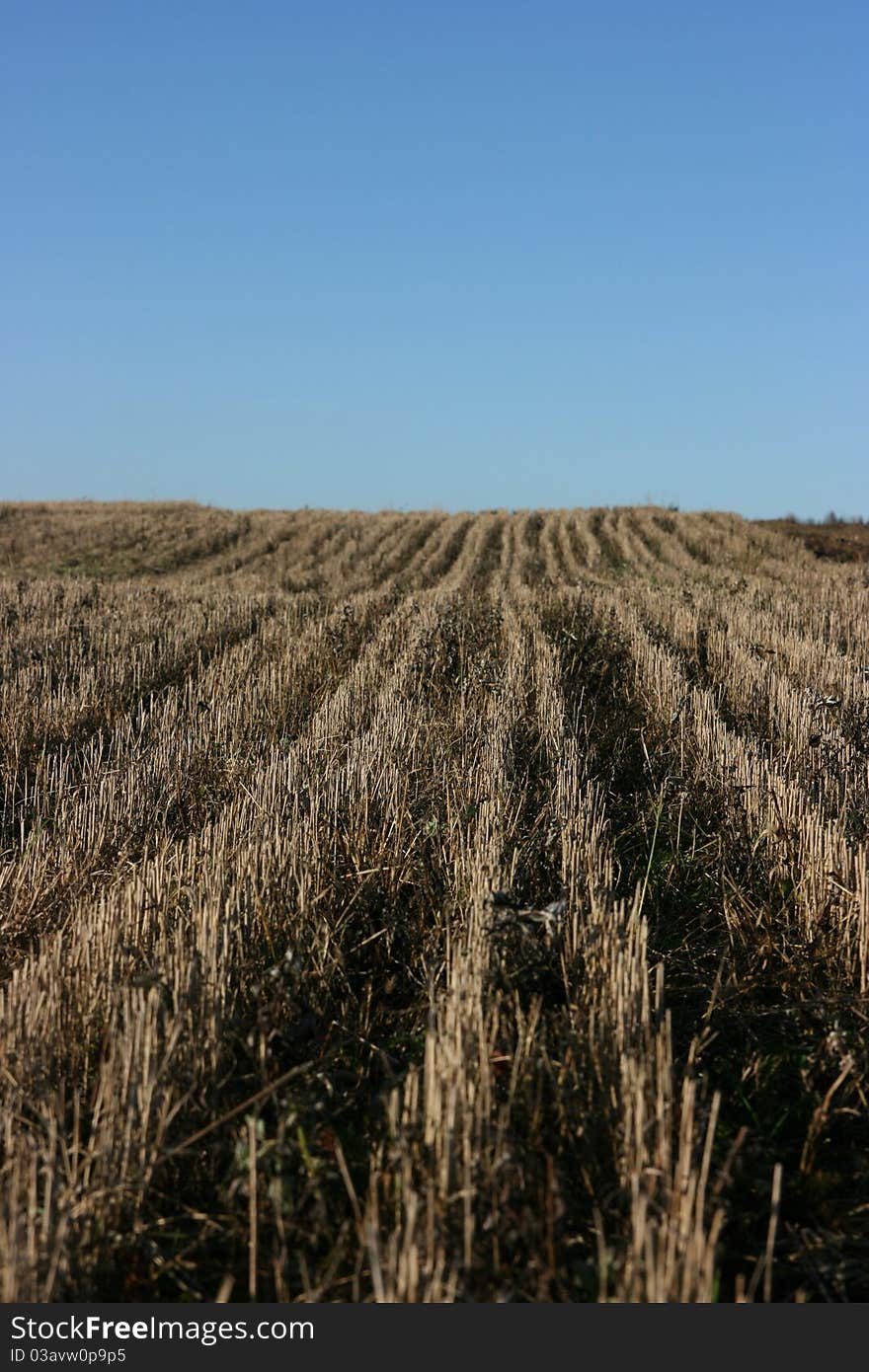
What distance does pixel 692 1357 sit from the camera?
2.14m

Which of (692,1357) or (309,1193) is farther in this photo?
(309,1193)

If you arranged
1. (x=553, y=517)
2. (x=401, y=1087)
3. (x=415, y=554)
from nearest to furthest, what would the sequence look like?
(x=401, y=1087) → (x=415, y=554) → (x=553, y=517)

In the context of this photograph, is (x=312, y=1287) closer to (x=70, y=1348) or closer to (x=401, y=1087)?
(x=70, y=1348)

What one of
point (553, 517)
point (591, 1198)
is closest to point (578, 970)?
point (591, 1198)

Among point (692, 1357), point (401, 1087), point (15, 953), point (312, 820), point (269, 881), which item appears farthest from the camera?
point (312, 820)

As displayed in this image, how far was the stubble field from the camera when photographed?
2506 mm

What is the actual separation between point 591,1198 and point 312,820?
7.61 feet

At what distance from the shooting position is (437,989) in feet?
12.4

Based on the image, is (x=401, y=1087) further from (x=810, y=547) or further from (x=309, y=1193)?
(x=810, y=547)

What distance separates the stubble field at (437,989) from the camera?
251cm

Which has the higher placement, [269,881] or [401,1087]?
[269,881]

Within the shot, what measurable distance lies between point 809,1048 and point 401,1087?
4.49 feet

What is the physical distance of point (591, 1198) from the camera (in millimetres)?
2711

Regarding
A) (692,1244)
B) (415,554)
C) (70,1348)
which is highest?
(415,554)
